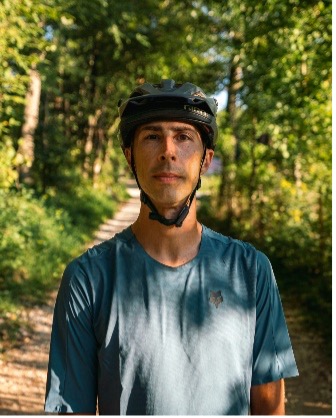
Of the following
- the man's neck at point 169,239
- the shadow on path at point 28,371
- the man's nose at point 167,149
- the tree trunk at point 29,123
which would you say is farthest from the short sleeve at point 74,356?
the tree trunk at point 29,123

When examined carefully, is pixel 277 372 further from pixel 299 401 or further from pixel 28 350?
pixel 28 350

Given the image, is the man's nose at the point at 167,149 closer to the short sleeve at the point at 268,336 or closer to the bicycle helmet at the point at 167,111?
the bicycle helmet at the point at 167,111

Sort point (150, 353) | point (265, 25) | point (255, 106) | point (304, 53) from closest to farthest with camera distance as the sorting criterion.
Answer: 1. point (150, 353)
2. point (265, 25)
3. point (304, 53)
4. point (255, 106)

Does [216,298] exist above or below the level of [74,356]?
above

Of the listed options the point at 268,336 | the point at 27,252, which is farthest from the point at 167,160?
the point at 27,252

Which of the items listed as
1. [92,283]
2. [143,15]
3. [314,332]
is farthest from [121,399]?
[143,15]

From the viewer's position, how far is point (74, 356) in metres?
1.94

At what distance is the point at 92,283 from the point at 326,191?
9094 millimetres

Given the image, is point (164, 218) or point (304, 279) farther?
point (304, 279)

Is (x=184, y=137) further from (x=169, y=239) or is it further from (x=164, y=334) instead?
(x=164, y=334)

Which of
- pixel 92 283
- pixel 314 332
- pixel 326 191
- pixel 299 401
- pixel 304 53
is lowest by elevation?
pixel 299 401

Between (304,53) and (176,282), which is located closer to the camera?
(176,282)

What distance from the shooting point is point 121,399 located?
1.87 metres

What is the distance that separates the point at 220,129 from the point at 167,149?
1497 centimetres
